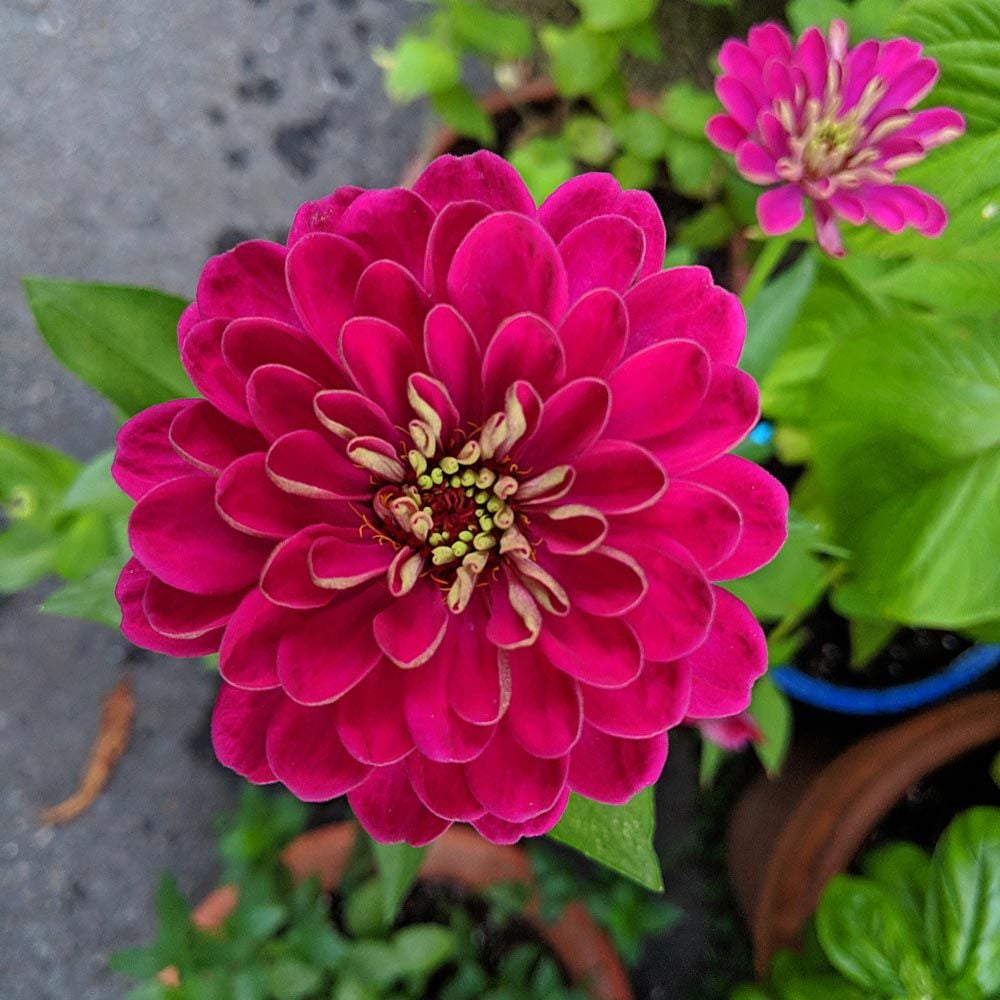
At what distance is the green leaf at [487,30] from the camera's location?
3.03 ft

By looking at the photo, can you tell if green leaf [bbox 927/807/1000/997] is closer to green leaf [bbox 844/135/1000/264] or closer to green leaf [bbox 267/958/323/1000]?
green leaf [bbox 844/135/1000/264]

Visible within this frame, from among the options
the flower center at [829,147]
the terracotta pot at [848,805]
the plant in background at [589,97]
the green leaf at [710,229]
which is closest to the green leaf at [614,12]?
the plant in background at [589,97]

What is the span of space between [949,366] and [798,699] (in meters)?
0.45

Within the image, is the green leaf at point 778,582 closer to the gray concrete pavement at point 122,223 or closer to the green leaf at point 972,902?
the green leaf at point 972,902

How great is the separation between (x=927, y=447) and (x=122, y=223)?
3.27 feet

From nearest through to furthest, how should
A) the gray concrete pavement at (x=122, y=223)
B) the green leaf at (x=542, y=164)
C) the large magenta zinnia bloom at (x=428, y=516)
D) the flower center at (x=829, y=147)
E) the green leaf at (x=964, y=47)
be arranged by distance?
the large magenta zinnia bloom at (x=428, y=516) < the green leaf at (x=964, y=47) < the flower center at (x=829, y=147) < the green leaf at (x=542, y=164) < the gray concrete pavement at (x=122, y=223)

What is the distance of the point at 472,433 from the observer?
423 mm

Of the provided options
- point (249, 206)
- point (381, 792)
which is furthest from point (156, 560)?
point (249, 206)

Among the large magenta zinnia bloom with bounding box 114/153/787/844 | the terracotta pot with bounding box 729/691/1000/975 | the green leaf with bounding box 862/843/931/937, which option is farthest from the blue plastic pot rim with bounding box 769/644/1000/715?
the large magenta zinnia bloom with bounding box 114/153/787/844

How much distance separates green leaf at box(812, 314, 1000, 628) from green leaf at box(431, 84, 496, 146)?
53 cm

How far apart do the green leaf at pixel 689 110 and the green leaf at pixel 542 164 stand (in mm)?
118

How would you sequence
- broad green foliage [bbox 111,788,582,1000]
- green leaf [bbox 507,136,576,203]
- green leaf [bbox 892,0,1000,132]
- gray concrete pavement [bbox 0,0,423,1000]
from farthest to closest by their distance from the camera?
gray concrete pavement [bbox 0,0,423,1000], green leaf [bbox 507,136,576,203], broad green foliage [bbox 111,788,582,1000], green leaf [bbox 892,0,1000,132]

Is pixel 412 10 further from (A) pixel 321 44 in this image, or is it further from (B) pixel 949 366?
(B) pixel 949 366

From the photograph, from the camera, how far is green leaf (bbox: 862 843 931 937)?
0.64 m
